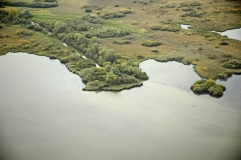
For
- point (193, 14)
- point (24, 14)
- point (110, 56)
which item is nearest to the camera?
point (110, 56)

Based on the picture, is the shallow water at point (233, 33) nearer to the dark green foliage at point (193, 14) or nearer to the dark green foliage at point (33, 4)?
the dark green foliage at point (193, 14)

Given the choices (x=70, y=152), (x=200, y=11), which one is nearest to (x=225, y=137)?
(x=70, y=152)

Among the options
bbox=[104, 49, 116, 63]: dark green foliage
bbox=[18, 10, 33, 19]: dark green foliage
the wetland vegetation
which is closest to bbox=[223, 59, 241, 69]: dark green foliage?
the wetland vegetation

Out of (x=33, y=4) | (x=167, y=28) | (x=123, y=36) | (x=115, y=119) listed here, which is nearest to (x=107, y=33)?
(x=123, y=36)

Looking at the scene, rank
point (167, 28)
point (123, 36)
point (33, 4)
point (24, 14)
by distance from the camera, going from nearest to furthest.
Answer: point (123, 36), point (167, 28), point (24, 14), point (33, 4)

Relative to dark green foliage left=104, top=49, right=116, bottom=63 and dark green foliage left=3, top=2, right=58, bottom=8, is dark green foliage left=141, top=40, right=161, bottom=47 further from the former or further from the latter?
dark green foliage left=3, top=2, right=58, bottom=8

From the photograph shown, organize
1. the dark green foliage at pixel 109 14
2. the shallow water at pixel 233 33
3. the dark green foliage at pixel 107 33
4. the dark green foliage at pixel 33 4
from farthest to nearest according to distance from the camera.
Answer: the dark green foliage at pixel 33 4
the dark green foliage at pixel 109 14
the dark green foliage at pixel 107 33
the shallow water at pixel 233 33

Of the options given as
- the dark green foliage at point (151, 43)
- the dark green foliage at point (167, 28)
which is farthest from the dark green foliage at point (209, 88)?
the dark green foliage at point (167, 28)

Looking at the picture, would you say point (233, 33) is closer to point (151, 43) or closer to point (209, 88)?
point (151, 43)
